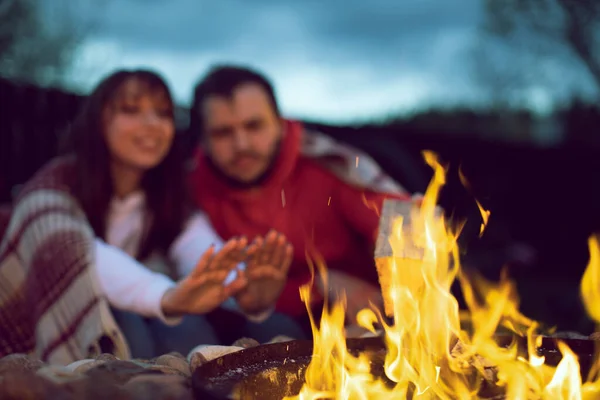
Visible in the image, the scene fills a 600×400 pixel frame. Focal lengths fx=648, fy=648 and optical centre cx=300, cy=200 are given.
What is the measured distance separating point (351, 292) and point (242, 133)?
3.20ft

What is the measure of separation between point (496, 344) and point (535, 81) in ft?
49.8

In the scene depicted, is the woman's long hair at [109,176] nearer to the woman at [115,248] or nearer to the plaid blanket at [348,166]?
the woman at [115,248]

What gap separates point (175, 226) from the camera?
10.6ft

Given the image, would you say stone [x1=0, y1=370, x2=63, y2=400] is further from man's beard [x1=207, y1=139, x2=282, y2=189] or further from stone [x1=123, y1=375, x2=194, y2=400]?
man's beard [x1=207, y1=139, x2=282, y2=189]

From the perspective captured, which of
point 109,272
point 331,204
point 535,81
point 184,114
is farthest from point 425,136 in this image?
point 535,81

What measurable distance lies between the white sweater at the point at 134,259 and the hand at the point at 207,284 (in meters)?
0.09

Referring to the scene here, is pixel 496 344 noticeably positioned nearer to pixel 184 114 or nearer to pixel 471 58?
pixel 184 114

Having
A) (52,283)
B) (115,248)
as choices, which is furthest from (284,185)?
(52,283)

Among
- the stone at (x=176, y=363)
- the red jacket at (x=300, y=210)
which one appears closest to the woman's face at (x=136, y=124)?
the red jacket at (x=300, y=210)

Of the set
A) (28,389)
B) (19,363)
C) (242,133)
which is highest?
(242,133)

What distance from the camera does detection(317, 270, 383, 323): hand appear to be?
319cm

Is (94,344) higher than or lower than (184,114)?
lower

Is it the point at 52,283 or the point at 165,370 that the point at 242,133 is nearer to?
the point at 52,283

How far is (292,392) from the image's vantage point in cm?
200
